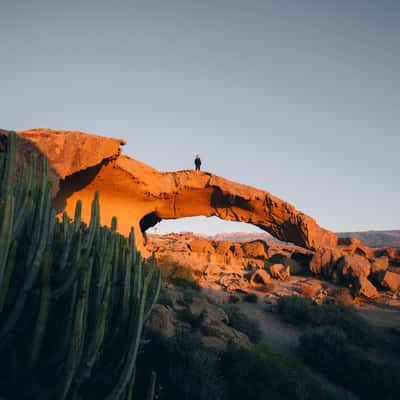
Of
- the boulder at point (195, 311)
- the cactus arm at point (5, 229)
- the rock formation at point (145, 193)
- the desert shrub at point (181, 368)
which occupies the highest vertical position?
the rock formation at point (145, 193)

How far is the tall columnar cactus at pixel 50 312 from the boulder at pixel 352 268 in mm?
14516

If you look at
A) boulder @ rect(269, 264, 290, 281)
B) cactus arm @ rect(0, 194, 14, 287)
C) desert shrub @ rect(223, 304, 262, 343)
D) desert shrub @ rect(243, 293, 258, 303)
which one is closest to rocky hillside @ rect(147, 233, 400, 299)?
boulder @ rect(269, 264, 290, 281)

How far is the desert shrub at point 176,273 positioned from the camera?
12391 millimetres

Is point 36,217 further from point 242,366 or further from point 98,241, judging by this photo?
point 242,366

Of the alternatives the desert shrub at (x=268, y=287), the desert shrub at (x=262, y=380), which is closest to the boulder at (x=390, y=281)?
the desert shrub at (x=268, y=287)

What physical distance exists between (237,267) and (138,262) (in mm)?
15588

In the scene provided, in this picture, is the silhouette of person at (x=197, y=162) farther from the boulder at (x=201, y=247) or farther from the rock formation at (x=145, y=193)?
the boulder at (x=201, y=247)

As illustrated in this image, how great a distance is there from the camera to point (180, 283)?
1230 cm

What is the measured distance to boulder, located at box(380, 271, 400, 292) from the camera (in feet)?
45.2

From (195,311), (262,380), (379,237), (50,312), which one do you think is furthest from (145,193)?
(379,237)

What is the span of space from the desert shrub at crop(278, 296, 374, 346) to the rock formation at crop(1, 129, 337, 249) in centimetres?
768

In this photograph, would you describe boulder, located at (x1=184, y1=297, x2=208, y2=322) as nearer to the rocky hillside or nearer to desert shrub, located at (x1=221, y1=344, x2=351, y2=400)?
desert shrub, located at (x1=221, y1=344, x2=351, y2=400)

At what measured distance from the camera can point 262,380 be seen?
4.14 metres

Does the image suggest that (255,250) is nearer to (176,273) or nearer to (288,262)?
(288,262)
